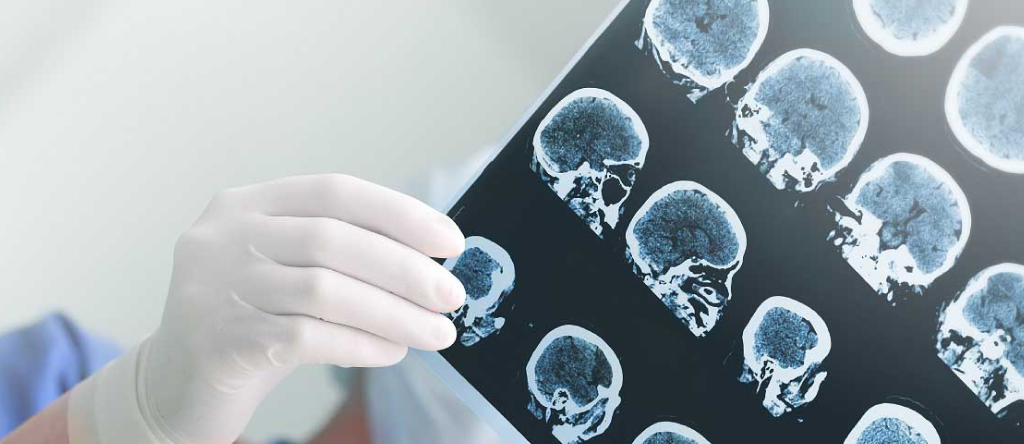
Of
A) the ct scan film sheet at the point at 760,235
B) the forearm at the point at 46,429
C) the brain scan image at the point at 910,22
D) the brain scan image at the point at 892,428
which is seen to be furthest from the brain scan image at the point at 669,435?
the forearm at the point at 46,429

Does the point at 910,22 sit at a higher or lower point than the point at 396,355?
higher

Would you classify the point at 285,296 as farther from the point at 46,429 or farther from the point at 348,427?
the point at 348,427

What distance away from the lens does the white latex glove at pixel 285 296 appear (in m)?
0.63

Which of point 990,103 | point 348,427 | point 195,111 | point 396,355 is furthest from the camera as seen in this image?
point 195,111

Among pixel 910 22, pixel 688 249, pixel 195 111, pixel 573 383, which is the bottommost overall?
pixel 573 383

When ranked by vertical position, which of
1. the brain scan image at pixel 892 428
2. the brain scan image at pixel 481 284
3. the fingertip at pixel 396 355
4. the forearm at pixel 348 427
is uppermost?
the brain scan image at pixel 481 284

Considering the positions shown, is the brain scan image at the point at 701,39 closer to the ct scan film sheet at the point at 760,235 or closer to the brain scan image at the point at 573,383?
the ct scan film sheet at the point at 760,235

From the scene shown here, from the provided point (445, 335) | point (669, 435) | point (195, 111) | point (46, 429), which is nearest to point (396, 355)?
point (445, 335)

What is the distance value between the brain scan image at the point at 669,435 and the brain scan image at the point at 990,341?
0.66 feet

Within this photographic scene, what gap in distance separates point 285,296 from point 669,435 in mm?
347

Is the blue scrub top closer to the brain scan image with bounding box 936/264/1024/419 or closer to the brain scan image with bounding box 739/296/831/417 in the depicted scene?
the brain scan image with bounding box 739/296/831/417

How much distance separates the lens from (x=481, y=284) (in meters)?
0.65

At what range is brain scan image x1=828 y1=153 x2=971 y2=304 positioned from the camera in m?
0.56

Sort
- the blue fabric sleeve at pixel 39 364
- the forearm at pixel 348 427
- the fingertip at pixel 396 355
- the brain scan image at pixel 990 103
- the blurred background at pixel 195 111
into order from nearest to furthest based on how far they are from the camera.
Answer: the brain scan image at pixel 990 103, the fingertip at pixel 396 355, the blue fabric sleeve at pixel 39 364, the forearm at pixel 348 427, the blurred background at pixel 195 111
